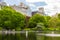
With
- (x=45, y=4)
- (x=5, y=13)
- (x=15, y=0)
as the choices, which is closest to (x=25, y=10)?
(x=15, y=0)

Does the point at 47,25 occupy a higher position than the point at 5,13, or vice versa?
the point at 5,13

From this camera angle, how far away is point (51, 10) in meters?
128

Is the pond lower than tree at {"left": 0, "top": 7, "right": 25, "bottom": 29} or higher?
higher

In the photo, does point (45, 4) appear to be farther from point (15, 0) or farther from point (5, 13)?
point (5, 13)

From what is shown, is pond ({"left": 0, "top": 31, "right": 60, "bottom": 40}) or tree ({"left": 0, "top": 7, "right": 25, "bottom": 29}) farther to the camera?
tree ({"left": 0, "top": 7, "right": 25, "bottom": 29})

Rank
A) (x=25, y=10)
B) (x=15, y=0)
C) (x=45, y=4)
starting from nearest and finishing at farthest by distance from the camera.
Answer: (x=25, y=10), (x=15, y=0), (x=45, y=4)

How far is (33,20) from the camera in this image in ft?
211

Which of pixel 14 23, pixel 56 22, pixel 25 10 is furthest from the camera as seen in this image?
pixel 25 10

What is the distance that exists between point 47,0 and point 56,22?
6614 centimetres

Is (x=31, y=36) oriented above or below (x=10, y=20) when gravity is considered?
above

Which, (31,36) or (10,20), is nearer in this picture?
(31,36)

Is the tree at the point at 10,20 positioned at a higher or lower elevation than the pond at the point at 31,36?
lower

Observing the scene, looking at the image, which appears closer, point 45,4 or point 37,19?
point 37,19

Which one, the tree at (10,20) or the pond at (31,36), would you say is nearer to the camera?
the pond at (31,36)
